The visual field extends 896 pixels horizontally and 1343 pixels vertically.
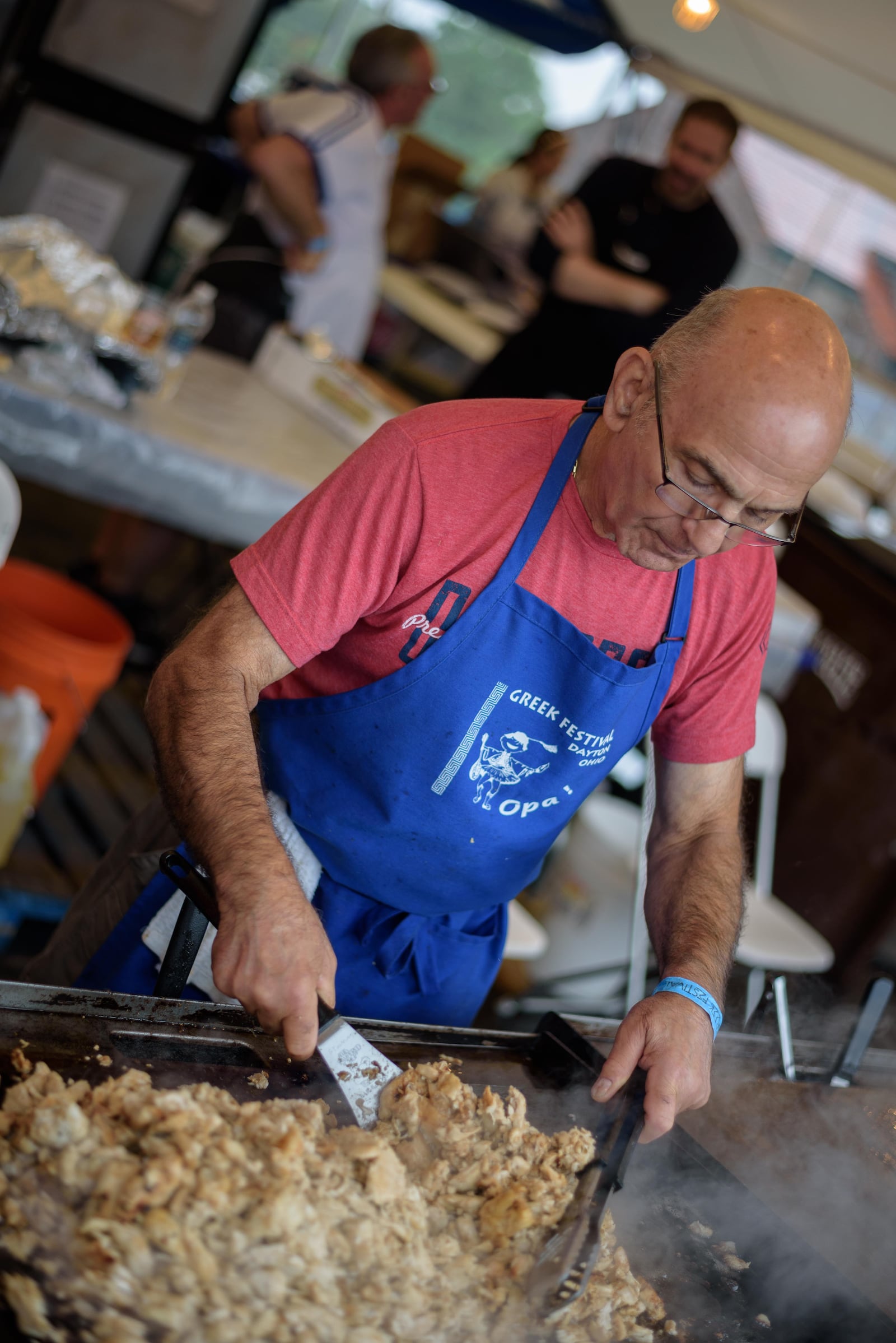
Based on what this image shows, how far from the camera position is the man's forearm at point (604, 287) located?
356cm

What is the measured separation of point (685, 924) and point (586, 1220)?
22.3 inches

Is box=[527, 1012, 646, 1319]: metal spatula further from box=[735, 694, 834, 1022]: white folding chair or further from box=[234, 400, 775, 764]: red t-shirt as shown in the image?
box=[735, 694, 834, 1022]: white folding chair

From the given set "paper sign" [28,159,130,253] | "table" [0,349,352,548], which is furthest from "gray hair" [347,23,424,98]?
"table" [0,349,352,548]

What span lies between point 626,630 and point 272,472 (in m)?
1.38

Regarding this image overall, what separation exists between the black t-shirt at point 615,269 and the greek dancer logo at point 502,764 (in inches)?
85.0

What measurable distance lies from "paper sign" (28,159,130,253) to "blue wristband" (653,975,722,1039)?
3661mm

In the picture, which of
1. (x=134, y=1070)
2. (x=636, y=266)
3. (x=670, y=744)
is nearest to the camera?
(x=134, y=1070)

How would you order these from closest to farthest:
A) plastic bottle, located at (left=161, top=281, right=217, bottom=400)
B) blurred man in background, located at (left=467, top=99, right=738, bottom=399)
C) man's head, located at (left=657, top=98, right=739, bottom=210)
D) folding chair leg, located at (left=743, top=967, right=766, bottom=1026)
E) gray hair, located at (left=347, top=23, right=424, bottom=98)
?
folding chair leg, located at (left=743, top=967, right=766, bottom=1026)
plastic bottle, located at (left=161, top=281, right=217, bottom=400)
man's head, located at (left=657, top=98, right=739, bottom=210)
blurred man in background, located at (left=467, top=99, right=738, bottom=399)
gray hair, located at (left=347, top=23, right=424, bottom=98)

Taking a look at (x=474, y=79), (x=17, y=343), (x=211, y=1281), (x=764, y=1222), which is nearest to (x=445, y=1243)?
(x=211, y=1281)

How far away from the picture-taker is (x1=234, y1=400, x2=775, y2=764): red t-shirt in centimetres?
146

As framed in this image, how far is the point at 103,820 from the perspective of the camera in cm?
307

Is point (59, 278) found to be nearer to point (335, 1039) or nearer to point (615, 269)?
point (615, 269)

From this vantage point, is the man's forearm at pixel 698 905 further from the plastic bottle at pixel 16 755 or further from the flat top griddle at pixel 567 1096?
the plastic bottle at pixel 16 755

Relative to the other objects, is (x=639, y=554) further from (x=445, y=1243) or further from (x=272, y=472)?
(x=272, y=472)
